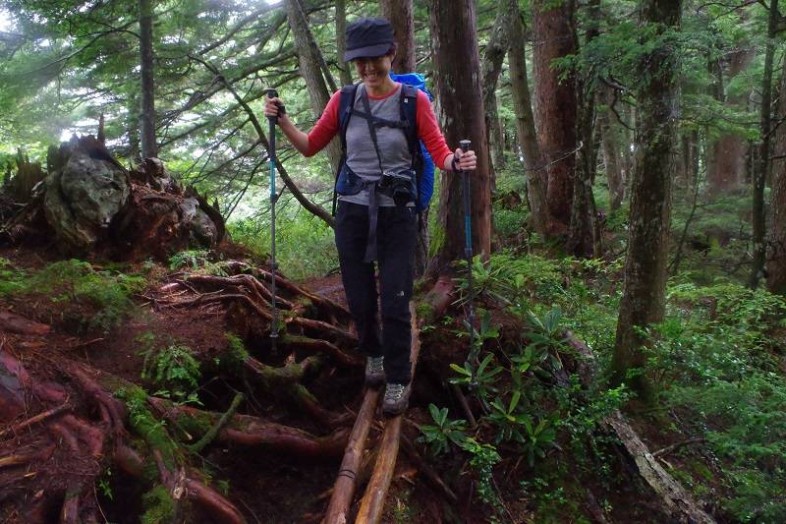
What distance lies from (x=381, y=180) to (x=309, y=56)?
5263 mm

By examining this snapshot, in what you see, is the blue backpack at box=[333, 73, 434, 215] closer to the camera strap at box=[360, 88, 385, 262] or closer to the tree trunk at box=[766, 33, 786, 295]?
the camera strap at box=[360, 88, 385, 262]

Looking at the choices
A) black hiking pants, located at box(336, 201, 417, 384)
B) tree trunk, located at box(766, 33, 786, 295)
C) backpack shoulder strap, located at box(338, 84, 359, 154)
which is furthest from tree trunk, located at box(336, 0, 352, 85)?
tree trunk, located at box(766, 33, 786, 295)

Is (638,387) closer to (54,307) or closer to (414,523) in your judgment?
(414,523)

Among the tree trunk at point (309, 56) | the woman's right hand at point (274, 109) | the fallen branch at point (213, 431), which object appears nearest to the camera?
the fallen branch at point (213, 431)

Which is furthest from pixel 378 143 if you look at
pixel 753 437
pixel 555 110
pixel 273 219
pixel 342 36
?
pixel 555 110

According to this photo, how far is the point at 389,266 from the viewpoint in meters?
4.09

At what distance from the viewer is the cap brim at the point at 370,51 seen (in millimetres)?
3715

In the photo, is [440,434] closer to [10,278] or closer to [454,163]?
[454,163]

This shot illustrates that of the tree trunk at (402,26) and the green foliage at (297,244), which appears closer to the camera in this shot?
the tree trunk at (402,26)

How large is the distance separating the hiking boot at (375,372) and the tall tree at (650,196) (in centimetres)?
229

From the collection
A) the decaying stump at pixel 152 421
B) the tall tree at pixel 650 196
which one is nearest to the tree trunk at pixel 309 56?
the decaying stump at pixel 152 421

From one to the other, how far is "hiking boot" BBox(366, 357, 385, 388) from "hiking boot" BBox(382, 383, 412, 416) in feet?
0.61

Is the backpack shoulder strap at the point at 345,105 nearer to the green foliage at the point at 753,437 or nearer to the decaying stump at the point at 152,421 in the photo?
the decaying stump at the point at 152,421

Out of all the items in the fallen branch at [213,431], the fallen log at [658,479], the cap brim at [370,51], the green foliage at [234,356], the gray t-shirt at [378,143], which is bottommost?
the fallen log at [658,479]
